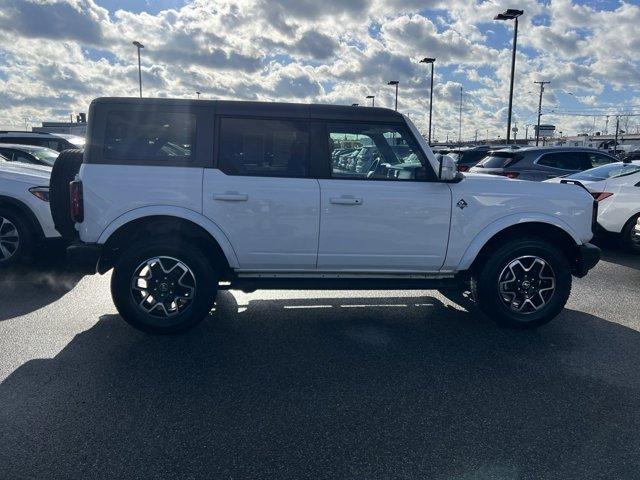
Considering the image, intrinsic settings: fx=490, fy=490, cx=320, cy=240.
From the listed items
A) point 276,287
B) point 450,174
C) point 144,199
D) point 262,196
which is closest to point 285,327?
point 276,287

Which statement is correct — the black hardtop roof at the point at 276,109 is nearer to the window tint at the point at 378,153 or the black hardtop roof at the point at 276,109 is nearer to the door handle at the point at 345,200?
the window tint at the point at 378,153

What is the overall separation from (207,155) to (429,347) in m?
2.44

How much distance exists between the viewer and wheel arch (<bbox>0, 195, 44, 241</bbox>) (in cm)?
612

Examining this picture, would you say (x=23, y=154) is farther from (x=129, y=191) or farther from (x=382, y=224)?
(x=382, y=224)

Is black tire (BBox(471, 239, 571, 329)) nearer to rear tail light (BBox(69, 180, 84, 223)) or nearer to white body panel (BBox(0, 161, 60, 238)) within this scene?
rear tail light (BBox(69, 180, 84, 223))

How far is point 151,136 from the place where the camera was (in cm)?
409

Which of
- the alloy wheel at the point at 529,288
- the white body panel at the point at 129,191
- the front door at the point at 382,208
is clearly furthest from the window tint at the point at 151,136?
the alloy wheel at the point at 529,288

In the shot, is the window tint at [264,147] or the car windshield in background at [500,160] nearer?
the window tint at [264,147]

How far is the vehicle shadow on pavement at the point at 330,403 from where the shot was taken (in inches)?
99.3

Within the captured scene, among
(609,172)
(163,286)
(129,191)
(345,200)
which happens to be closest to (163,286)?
(163,286)

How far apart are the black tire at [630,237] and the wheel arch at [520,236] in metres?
3.91

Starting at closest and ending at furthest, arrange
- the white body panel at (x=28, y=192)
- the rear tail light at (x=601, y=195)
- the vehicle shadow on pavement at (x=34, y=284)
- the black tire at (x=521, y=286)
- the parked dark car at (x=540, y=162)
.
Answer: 1. the black tire at (x=521, y=286)
2. the vehicle shadow on pavement at (x=34, y=284)
3. the white body panel at (x=28, y=192)
4. the rear tail light at (x=601, y=195)
5. the parked dark car at (x=540, y=162)

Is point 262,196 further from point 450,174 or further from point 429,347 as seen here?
point 429,347

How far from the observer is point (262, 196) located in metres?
4.06
